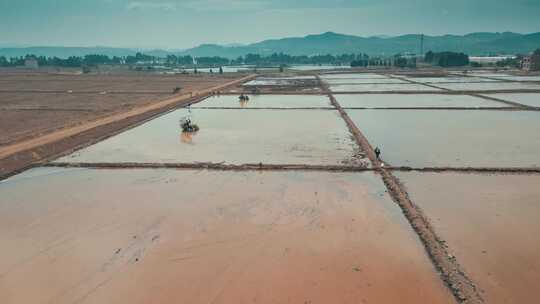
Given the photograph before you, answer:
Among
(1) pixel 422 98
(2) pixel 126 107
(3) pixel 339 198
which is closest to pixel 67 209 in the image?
(3) pixel 339 198

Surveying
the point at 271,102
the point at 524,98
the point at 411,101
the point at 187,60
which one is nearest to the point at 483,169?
the point at 411,101

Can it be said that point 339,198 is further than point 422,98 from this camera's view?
No

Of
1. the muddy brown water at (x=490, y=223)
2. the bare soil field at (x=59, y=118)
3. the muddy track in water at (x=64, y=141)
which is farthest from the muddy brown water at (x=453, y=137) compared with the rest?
the bare soil field at (x=59, y=118)

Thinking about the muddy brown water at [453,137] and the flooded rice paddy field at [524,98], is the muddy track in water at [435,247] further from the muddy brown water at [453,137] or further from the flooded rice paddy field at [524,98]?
the flooded rice paddy field at [524,98]

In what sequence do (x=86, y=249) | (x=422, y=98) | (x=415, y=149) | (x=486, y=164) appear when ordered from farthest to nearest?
(x=422, y=98)
(x=415, y=149)
(x=486, y=164)
(x=86, y=249)

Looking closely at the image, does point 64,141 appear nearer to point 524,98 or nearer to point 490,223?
point 490,223

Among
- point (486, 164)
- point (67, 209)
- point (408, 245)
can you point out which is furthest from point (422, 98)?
point (67, 209)

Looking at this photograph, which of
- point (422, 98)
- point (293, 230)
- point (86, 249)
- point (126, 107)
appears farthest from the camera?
point (422, 98)

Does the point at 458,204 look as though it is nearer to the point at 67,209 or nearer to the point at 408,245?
the point at 408,245
